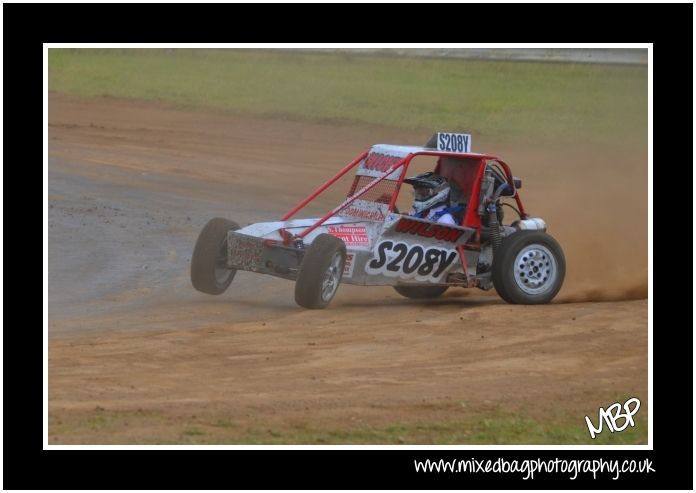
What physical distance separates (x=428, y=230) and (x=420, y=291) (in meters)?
1.35

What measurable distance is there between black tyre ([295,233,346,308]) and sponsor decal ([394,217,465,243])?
2.63 ft

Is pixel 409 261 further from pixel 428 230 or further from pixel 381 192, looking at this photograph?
pixel 381 192

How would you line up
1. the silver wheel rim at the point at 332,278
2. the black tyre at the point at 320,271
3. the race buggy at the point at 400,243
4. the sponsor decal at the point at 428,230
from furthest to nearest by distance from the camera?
1. the sponsor decal at the point at 428,230
2. the race buggy at the point at 400,243
3. the silver wheel rim at the point at 332,278
4. the black tyre at the point at 320,271

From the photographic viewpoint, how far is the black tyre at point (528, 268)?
44.5ft

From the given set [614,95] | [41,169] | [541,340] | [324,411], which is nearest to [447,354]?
[541,340]

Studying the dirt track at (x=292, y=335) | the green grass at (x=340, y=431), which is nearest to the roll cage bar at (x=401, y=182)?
the dirt track at (x=292, y=335)

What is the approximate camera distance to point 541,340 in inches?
467

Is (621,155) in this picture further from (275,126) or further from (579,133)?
(275,126)

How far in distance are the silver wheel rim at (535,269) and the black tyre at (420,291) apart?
1.29m

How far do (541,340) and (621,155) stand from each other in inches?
605

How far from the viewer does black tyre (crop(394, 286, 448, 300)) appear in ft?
48.4

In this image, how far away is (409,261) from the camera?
44.5 ft

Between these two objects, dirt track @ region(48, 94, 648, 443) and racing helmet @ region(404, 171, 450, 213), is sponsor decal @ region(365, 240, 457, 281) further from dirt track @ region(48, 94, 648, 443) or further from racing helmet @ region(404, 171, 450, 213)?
racing helmet @ region(404, 171, 450, 213)

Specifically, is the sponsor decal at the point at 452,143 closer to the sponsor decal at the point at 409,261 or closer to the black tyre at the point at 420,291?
the sponsor decal at the point at 409,261
